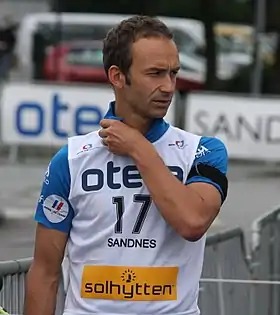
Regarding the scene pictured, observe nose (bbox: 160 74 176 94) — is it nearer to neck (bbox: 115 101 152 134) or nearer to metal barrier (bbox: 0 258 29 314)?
neck (bbox: 115 101 152 134)

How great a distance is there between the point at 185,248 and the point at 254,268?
3323 mm

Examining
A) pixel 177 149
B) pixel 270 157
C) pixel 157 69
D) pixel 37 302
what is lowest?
pixel 270 157

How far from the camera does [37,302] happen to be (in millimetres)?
Answer: 3094

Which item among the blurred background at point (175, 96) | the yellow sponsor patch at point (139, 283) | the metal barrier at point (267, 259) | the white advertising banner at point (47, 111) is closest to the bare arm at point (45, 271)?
the yellow sponsor patch at point (139, 283)

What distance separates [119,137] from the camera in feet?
9.88

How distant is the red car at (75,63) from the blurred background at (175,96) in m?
0.02

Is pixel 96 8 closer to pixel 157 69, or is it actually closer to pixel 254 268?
pixel 254 268

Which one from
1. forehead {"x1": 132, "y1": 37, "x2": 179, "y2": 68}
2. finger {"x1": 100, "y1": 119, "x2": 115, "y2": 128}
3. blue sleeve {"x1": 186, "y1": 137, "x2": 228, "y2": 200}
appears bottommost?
blue sleeve {"x1": 186, "y1": 137, "x2": 228, "y2": 200}

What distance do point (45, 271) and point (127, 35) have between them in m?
0.69

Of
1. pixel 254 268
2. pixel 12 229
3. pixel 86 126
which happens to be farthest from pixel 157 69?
pixel 86 126

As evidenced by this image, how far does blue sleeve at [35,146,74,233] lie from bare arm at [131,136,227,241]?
0.23 m

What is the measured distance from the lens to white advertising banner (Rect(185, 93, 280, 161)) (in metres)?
15.5

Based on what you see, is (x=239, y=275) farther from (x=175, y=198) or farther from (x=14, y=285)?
(x=175, y=198)

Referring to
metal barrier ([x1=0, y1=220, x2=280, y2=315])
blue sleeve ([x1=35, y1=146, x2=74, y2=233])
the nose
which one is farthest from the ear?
metal barrier ([x1=0, y1=220, x2=280, y2=315])
